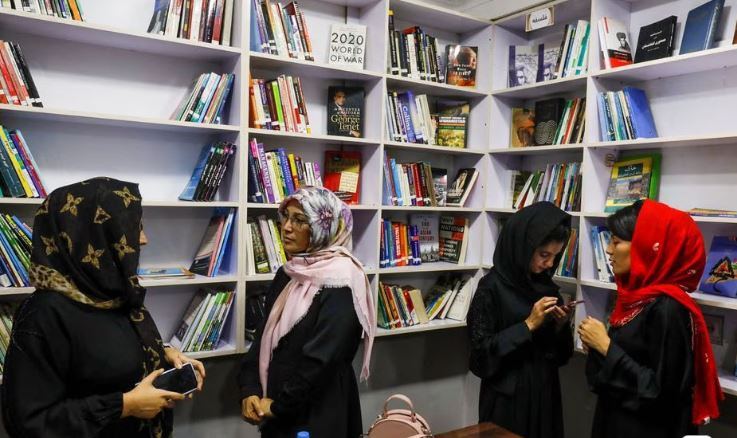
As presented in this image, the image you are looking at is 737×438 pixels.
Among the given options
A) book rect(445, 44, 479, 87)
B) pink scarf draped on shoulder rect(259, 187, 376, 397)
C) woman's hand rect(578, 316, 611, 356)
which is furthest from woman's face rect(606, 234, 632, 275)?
A: book rect(445, 44, 479, 87)

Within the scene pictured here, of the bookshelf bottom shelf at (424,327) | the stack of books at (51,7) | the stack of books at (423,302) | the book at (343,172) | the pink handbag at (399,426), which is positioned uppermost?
the stack of books at (51,7)

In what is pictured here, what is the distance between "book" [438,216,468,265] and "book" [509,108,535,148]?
0.58 meters

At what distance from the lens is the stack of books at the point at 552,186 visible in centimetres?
276

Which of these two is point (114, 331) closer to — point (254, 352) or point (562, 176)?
point (254, 352)

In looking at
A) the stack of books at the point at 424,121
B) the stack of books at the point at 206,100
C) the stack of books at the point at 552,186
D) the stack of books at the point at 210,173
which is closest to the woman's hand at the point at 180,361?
the stack of books at the point at 210,173

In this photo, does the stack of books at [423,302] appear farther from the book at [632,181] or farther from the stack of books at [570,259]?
the book at [632,181]

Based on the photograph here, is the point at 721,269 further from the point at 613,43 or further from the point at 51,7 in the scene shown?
the point at 51,7

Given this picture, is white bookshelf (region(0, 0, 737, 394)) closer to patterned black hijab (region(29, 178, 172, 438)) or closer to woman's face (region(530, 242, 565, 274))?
woman's face (region(530, 242, 565, 274))

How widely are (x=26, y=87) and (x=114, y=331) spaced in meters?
1.16

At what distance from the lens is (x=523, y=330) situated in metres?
2.09

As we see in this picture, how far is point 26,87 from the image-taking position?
2.03 metres

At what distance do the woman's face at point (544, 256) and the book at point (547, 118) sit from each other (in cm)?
94

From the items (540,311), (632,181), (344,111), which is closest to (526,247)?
(540,311)

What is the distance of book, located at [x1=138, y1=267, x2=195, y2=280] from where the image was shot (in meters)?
2.34
